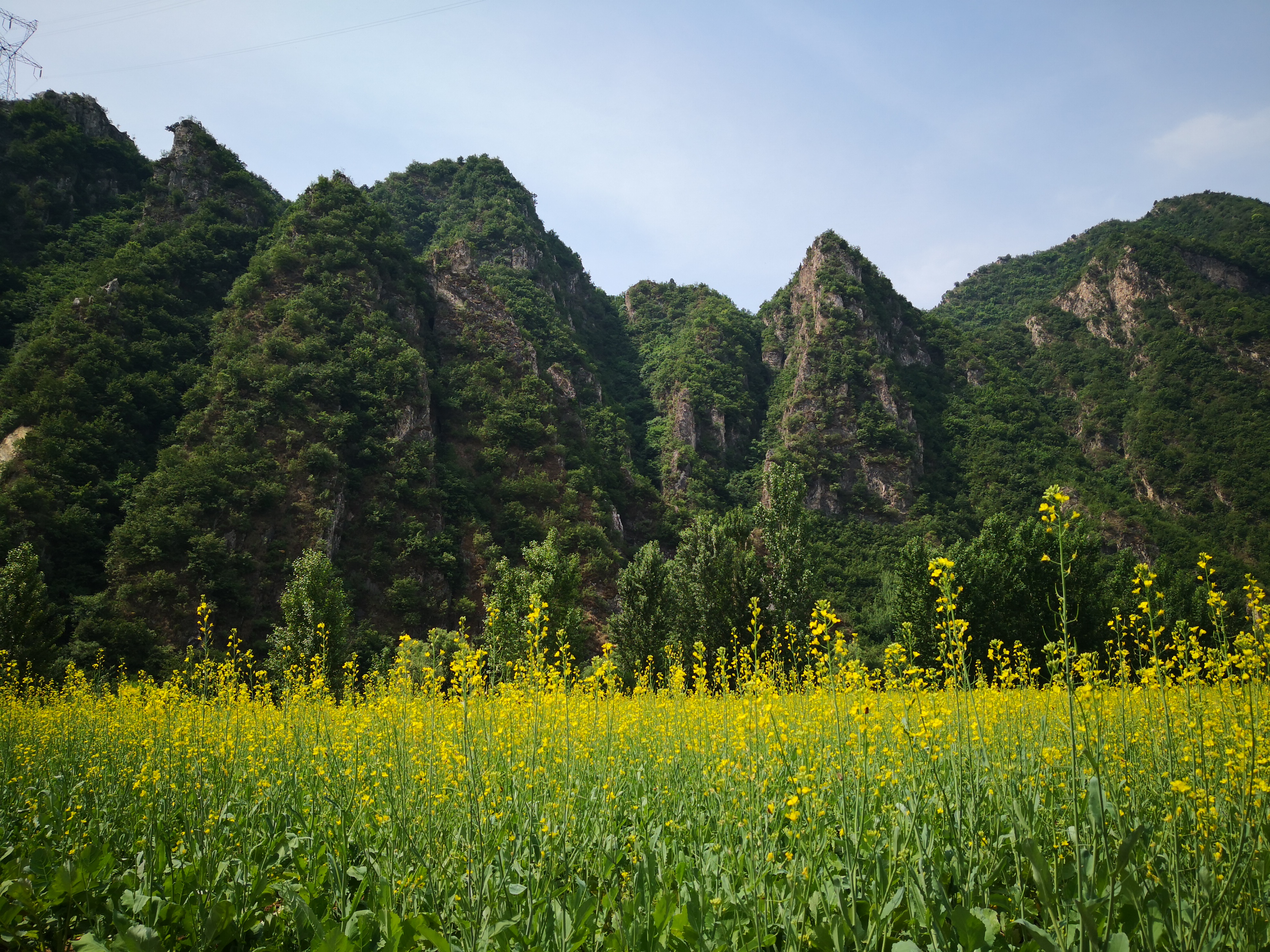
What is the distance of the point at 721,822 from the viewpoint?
11.9ft

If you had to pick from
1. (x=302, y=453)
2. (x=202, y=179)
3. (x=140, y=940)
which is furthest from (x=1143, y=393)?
(x=202, y=179)

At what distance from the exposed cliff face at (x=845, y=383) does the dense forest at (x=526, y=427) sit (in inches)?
22.2

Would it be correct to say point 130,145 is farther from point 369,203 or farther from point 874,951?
point 874,951

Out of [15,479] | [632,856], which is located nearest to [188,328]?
[15,479]

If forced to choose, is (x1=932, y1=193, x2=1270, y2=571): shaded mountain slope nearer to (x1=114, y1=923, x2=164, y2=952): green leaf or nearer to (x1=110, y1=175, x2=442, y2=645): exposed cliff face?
(x1=110, y1=175, x2=442, y2=645): exposed cliff face

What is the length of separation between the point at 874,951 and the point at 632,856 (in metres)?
1.75

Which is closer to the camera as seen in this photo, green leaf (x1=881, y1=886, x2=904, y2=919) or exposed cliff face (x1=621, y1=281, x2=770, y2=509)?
green leaf (x1=881, y1=886, x2=904, y2=919)

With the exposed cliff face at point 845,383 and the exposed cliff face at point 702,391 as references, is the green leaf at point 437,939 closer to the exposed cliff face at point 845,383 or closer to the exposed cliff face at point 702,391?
the exposed cliff face at point 702,391

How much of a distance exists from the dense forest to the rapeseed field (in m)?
1.20

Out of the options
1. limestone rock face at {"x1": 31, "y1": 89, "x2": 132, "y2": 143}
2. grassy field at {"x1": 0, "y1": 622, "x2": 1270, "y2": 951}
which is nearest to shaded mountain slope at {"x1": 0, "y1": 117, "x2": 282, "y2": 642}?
limestone rock face at {"x1": 31, "y1": 89, "x2": 132, "y2": 143}

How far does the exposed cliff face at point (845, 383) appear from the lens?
79.6m

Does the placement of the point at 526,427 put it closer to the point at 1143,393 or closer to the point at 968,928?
the point at 968,928

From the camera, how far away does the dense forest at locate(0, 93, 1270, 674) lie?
1227 inches

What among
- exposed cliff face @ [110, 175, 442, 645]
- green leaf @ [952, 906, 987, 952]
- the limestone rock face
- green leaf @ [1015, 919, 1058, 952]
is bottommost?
green leaf @ [952, 906, 987, 952]
